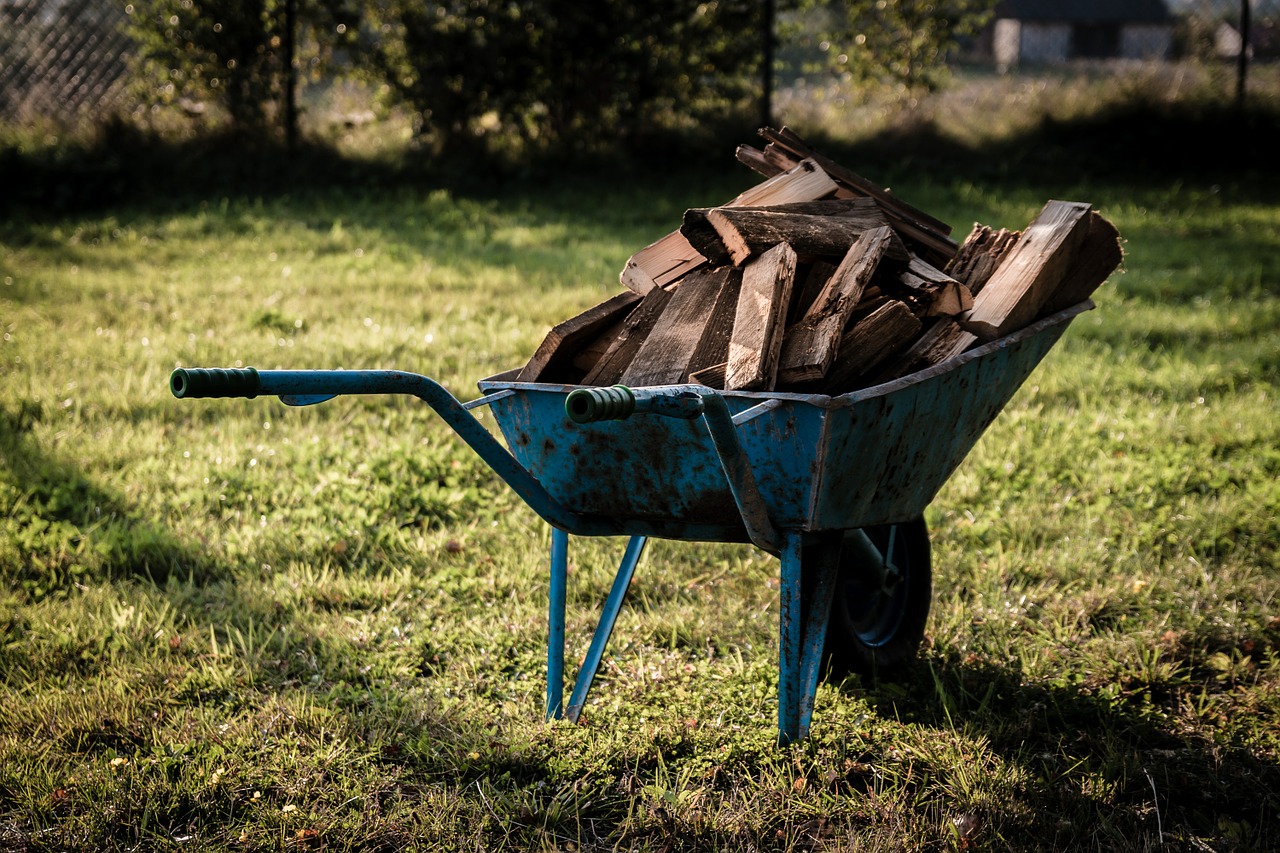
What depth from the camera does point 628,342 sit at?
2.74 meters

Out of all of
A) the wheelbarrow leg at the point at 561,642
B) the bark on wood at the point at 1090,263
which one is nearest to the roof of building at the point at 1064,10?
the bark on wood at the point at 1090,263

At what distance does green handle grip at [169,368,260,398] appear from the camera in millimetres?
1729

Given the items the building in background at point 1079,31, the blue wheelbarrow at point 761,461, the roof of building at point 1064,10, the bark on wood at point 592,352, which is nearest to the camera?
the blue wheelbarrow at point 761,461

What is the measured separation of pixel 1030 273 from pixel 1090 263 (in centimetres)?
38

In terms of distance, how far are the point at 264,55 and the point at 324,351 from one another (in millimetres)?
6856

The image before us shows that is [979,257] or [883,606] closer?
[979,257]

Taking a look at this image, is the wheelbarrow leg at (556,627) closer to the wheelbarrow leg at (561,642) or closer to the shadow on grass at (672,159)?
the wheelbarrow leg at (561,642)

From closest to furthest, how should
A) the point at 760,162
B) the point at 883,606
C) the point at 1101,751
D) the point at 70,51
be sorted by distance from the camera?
the point at 1101,751
the point at 760,162
the point at 883,606
the point at 70,51

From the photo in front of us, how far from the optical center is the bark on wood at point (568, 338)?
2.71 meters

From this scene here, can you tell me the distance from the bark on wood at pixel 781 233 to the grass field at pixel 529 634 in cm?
126

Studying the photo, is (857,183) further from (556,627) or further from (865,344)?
(556,627)

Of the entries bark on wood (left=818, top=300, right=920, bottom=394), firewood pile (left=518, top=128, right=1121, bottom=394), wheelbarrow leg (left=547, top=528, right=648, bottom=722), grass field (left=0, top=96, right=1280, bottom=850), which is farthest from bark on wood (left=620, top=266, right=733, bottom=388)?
grass field (left=0, top=96, right=1280, bottom=850)

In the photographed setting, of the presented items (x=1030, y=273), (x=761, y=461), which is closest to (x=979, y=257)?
(x=1030, y=273)

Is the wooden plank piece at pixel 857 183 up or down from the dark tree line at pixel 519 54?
down
